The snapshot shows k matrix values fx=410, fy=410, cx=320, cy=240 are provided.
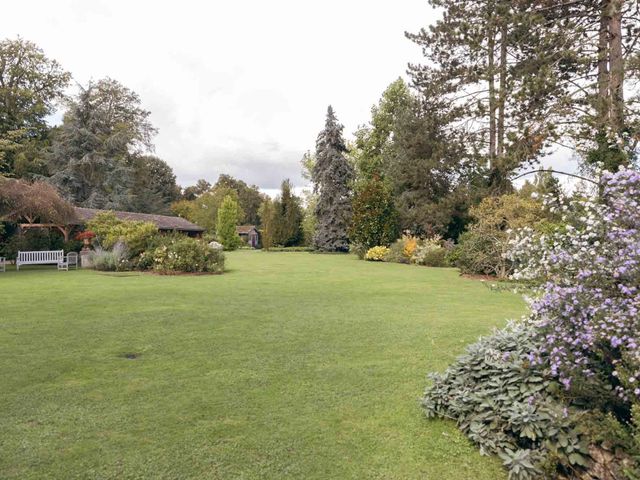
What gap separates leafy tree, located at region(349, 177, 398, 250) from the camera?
26.9 m

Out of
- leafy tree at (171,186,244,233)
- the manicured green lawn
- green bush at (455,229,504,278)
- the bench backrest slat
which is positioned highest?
leafy tree at (171,186,244,233)

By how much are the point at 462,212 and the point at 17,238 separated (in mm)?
25128

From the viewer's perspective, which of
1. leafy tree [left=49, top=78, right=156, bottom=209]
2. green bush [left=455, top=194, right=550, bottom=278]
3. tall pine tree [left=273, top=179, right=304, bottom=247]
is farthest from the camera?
tall pine tree [left=273, top=179, right=304, bottom=247]

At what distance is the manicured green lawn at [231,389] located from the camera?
300cm

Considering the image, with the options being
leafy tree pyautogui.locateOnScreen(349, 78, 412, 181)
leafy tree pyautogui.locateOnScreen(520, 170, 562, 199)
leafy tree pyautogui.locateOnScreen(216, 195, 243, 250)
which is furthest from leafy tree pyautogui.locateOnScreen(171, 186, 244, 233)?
leafy tree pyautogui.locateOnScreen(520, 170, 562, 199)

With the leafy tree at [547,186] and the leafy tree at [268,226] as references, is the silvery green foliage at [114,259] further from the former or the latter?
the leafy tree at [268,226]

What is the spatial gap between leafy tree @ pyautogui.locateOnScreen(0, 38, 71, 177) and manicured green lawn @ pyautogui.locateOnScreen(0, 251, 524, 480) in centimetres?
3169

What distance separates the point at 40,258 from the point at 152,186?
3828 centimetres

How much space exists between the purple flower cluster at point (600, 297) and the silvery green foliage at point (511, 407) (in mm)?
244

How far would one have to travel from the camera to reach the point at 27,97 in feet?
112

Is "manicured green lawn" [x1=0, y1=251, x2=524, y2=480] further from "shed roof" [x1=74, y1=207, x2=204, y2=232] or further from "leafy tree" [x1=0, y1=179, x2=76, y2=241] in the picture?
"shed roof" [x1=74, y1=207, x2=204, y2=232]

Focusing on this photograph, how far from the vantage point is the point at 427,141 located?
2708cm

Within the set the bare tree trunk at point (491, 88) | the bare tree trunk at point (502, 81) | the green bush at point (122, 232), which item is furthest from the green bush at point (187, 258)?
the bare tree trunk at point (502, 81)

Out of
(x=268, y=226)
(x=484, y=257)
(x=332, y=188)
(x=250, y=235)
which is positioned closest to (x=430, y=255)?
(x=484, y=257)
